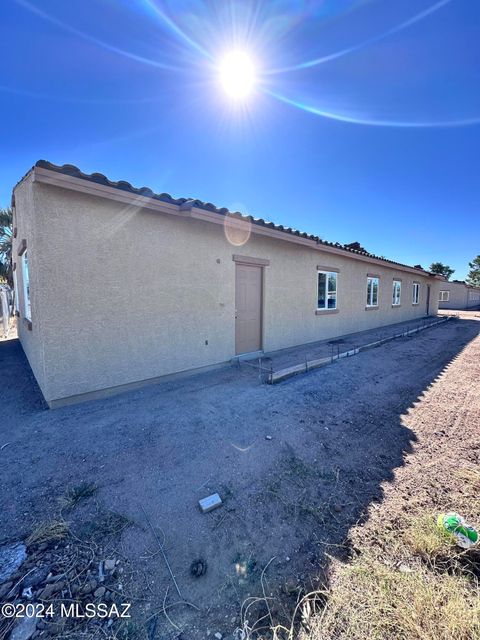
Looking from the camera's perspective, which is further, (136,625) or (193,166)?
(193,166)

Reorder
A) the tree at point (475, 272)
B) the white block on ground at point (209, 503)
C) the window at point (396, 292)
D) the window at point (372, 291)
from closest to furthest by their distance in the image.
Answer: the white block on ground at point (209, 503) → the window at point (372, 291) → the window at point (396, 292) → the tree at point (475, 272)

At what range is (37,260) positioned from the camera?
4035 mm

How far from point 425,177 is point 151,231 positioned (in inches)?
505

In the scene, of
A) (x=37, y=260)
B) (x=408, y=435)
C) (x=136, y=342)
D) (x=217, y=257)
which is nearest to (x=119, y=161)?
(x=217, y=257)

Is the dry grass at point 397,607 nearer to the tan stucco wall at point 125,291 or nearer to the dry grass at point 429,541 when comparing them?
the dry grass at point 429,541

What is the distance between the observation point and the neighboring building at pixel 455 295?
31664mm

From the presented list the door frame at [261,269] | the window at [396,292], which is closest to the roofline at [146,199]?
the door frame at [261,269]

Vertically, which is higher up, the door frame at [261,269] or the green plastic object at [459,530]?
the door frame at [261,269]

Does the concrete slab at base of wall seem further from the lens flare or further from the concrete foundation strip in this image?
the lens flare

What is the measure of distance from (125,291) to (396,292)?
51.8 feet

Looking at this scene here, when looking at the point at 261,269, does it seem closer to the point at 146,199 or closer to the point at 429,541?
the point at 146,199

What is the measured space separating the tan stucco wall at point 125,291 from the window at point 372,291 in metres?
7.03

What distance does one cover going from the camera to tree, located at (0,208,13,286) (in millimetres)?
16359

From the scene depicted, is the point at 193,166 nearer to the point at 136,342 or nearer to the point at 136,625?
the point at 136,342
